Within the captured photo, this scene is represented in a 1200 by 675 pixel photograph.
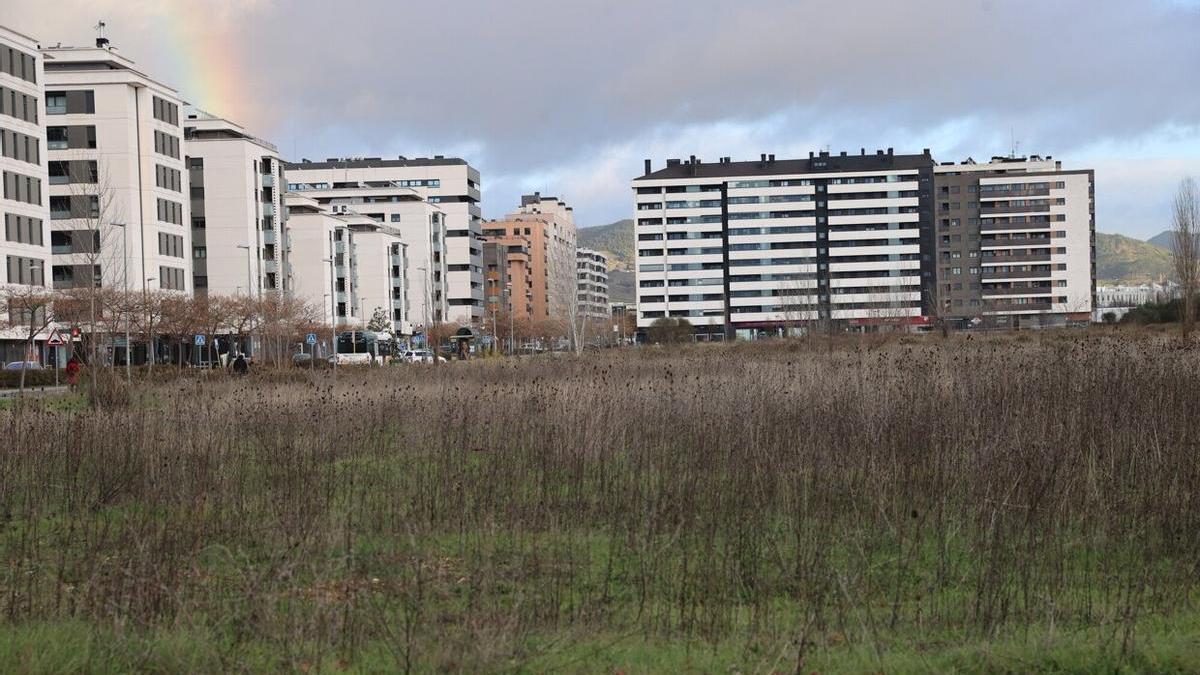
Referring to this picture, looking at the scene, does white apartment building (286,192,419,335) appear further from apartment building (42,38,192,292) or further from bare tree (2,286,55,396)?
bare tree (2,286,55,396)

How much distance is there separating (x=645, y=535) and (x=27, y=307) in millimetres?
51909

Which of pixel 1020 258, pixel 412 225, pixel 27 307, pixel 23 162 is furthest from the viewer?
pixel 1020 258

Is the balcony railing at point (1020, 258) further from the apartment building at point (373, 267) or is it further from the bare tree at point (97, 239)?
the bare tree at point (97, 239)

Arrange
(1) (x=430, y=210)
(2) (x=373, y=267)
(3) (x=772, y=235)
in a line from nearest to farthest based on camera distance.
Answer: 1. (2) (x=373, y=267)
2. (1) (x=430, y=210)
3. (3) (x=772, y=235)

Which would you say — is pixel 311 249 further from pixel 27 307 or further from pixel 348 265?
pixel 27 307

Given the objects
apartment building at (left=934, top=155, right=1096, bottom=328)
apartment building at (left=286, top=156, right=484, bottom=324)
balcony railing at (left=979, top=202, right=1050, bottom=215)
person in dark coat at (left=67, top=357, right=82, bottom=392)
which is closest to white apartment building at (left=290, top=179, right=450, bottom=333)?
apartment building at (left=286, top=156, right=484, bottom=324)

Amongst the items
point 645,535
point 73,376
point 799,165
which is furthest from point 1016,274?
point 645,535

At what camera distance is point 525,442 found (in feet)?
55.2

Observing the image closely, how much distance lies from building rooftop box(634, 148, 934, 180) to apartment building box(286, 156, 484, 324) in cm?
2458

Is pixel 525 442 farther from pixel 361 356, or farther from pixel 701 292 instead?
pixel 701 292

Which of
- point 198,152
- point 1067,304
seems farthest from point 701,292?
point 198,152

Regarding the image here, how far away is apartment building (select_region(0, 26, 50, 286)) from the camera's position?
6347 cm

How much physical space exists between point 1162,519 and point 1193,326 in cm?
4168

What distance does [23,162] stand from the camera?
214 ft
